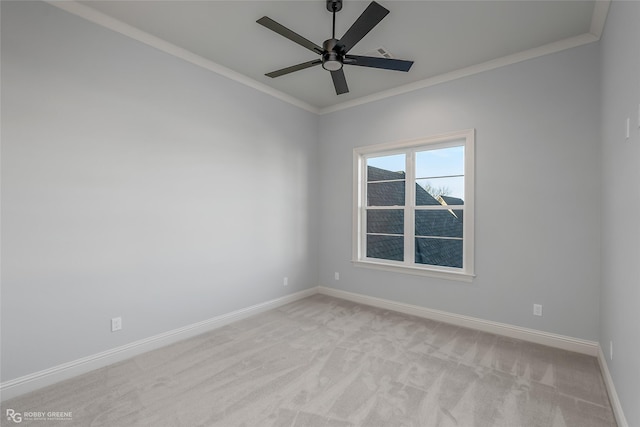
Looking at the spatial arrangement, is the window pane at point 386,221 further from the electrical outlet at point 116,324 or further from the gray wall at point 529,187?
the electrical outlet at point 116,324

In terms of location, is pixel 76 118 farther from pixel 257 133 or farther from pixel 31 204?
pixel 257 133

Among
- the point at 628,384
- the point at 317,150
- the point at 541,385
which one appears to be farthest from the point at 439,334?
the point at 317,150

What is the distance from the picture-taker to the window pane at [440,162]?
11.7ft

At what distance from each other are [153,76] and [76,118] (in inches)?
31.8

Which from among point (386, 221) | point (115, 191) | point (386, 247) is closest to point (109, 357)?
point (115, 191)

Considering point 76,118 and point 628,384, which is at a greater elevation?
point 76,118

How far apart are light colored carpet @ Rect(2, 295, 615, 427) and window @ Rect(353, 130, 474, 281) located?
0.93 meters

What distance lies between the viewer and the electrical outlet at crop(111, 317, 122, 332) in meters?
2.58

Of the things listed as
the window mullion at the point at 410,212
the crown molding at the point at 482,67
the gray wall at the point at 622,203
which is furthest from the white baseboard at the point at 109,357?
the gray wall at the point at 622,203

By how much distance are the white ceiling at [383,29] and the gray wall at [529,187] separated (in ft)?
0.84

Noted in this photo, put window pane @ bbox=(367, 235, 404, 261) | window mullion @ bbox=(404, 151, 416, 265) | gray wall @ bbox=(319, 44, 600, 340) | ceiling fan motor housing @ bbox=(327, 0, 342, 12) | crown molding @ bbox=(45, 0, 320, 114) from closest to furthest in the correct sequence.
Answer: ceiling fan motor housing @ bbox=(327, 0, 342, 12) < crown molding @ bbox=(45, 0, 320, 114) < gray wall @ bbox=(319, 44, 600, 340) < window mullion @ bbox=(404, 151, 416, 265) < window pane @ bbox=(367, 235, 404, 261)

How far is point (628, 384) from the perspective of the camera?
1.67 meters

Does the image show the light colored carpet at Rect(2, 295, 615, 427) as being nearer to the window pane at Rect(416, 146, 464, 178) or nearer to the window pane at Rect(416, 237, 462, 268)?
the window pane at Rect(416, 237, 462, 268)

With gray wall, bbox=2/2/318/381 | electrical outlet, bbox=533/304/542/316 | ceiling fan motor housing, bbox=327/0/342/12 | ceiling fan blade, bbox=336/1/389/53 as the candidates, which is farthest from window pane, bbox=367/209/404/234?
ceiling fan motor housing, bbox=327/0/342/12
